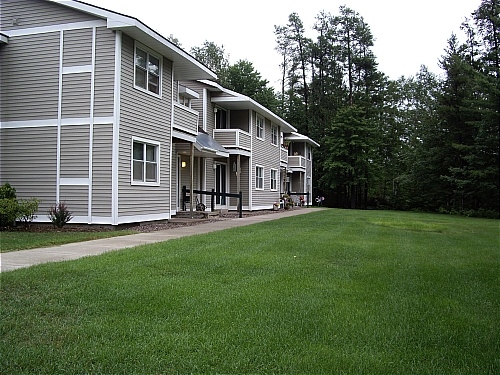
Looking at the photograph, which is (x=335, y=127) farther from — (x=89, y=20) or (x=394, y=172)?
(x=89, y=20)

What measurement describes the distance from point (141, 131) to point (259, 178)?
13342mm

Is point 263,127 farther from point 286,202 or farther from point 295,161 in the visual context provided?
point 295,161

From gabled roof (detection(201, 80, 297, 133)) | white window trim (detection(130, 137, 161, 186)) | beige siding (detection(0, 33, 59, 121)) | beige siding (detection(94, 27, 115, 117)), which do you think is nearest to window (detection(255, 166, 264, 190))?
gabled roof (detection(201, 80, 297, 133))

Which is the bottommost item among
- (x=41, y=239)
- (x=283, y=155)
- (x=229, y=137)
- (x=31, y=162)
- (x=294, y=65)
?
(x=41, y=239)

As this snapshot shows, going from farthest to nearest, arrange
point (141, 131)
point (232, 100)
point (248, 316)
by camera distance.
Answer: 1. point (232, 100)
2. point (141, 131)
3. point (248, 316)

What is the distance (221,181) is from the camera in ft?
77.9

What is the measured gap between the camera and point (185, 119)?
56.0 ft

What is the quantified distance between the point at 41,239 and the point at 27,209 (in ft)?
8.64

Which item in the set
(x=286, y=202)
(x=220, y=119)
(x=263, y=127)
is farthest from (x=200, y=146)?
(x=286, y=202)

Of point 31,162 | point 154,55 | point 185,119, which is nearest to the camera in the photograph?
point 31,162

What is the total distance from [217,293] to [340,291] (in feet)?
4.73

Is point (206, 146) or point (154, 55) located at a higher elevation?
point (154, 55)

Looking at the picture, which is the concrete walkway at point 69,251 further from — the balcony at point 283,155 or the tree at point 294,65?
the tree at point 294,65

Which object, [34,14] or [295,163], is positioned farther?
[295,163]
